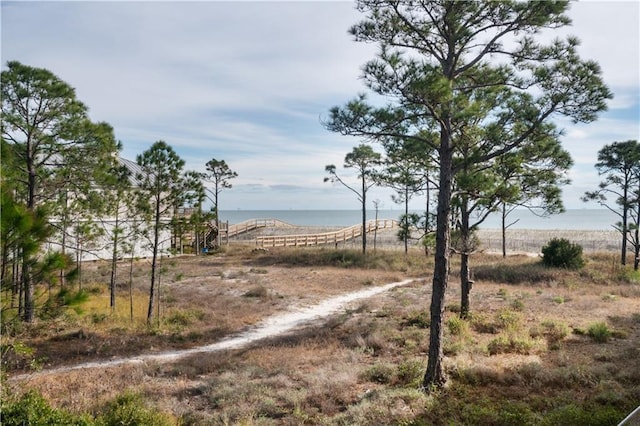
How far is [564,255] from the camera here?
23.4 meters

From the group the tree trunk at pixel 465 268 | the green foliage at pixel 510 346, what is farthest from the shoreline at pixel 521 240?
the green foliage at pixel 510 346

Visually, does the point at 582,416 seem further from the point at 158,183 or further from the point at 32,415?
the point at 158,183

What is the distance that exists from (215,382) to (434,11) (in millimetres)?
8210

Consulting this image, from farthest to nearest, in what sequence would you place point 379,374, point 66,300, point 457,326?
1. point 457,326
2. point 379,374
3. point 66,300

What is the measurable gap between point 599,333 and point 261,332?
9614mm

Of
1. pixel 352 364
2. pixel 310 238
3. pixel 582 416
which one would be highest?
pixel 310 238

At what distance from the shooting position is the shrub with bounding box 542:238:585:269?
23172 millimetres

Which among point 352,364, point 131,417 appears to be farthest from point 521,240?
point 131,417

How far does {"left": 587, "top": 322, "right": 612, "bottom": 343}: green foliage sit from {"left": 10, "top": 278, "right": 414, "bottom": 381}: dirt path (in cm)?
828

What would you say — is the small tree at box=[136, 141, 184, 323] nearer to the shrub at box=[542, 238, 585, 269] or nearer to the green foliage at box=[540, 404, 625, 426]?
the green foliage at box=[540, 404, 625, 426]

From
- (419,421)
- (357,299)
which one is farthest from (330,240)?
(419,421)

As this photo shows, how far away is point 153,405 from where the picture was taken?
688 centimetres

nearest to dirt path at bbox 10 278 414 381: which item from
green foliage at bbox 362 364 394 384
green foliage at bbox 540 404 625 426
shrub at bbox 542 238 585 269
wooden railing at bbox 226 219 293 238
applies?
green foliage at bbox 362 364 394 384

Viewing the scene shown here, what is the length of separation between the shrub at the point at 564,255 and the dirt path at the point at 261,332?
35.4ft
